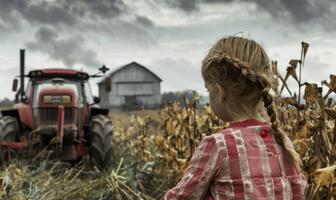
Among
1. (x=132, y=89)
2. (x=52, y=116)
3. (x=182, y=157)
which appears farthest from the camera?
(x=132, y=89)

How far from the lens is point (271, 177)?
1985 mm

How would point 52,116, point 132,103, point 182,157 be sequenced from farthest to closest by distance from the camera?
point 132,103 < point 52,116 < point 182,157

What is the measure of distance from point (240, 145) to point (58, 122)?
21.0 feet

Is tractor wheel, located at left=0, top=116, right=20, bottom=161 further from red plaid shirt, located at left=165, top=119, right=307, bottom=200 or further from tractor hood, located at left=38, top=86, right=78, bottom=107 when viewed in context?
red plaid shirt, located at left=165, top=119, right=307, bottom=200

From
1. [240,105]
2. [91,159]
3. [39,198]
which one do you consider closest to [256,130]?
[240,105]

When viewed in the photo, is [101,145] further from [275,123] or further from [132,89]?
[132,89]

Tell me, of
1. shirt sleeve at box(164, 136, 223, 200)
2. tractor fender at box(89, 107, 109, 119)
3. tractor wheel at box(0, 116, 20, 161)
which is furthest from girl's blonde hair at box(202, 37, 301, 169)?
tractor fender at box(89, 107, 109, 119)

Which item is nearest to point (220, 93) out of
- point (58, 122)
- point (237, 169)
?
point (237, 169)

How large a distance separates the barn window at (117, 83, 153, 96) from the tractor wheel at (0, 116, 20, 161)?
2382 centimetres

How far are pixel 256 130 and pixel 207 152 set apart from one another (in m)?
0.16

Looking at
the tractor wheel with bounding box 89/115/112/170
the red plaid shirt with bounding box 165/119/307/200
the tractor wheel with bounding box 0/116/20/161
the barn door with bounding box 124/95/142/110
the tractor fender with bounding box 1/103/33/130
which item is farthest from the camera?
the barn door with bounding box 124/95/142/110

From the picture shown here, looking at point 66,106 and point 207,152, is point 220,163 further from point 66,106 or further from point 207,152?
point 66,106

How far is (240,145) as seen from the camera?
197 cm

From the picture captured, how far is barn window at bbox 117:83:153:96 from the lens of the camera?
33.1 metres
